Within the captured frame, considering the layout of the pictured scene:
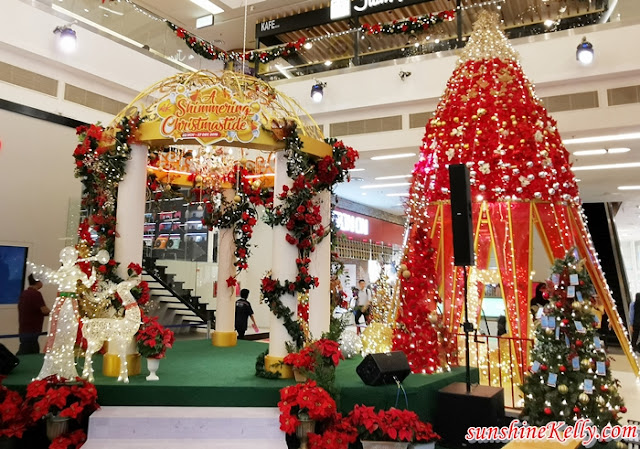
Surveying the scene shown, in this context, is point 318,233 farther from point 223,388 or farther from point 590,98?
point 590,98

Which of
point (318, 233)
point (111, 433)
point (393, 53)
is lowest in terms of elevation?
point (111, 433)

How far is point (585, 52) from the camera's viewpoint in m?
8.35

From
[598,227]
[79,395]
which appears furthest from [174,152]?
[598,227]

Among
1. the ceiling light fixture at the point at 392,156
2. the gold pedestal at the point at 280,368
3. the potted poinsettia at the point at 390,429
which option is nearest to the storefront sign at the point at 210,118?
the gold pedestal at the point at 280,368

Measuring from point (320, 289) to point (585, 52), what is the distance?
6.37 m

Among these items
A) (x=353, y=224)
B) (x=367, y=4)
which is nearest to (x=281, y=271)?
(x=367, y=4)

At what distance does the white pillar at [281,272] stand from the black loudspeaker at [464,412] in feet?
5.74

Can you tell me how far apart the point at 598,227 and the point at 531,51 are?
944 cm

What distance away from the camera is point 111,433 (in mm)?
4379

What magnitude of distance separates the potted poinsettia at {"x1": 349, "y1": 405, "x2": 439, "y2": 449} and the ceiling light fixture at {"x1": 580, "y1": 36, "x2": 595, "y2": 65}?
7067mm

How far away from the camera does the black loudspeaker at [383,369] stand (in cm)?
479

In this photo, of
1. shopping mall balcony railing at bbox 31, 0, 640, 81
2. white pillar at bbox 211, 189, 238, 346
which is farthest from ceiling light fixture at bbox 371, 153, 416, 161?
white pillar at bbox 211, 189, 238, 346

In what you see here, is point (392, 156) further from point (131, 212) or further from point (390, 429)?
point (390, 429)

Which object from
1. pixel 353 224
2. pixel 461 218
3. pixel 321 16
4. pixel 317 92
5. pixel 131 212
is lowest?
pixel 461 218
